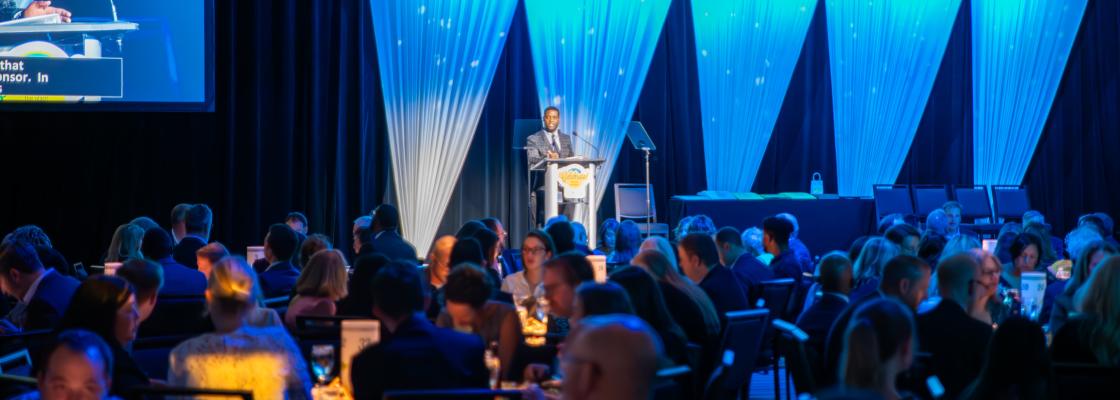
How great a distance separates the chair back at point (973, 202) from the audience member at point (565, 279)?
10.5m

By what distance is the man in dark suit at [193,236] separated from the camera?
27.4ft

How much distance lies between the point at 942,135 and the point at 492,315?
11768 mm

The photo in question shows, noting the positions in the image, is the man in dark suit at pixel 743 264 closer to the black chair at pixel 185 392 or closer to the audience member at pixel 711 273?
the audience member at pixel 711 273

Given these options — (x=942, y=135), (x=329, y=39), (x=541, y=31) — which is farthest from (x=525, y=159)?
(x=942, y=135)

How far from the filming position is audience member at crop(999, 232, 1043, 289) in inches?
284

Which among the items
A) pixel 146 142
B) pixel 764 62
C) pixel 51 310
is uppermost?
pixel 764 62

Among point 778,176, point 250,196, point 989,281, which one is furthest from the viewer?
point 778,176

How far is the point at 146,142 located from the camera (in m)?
13.2

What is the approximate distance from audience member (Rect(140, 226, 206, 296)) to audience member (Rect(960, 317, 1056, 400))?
13.8 feet

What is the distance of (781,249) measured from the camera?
829 cm

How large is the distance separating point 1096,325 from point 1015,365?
1.38 m

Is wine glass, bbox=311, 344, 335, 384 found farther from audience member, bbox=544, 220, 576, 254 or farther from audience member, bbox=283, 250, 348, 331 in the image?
audience member, bbox=544, 220, 576, 254

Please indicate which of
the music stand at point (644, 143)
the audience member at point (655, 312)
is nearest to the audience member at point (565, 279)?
the audience member at point (655, 312)

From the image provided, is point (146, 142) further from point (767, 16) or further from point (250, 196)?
point (767, 16)
